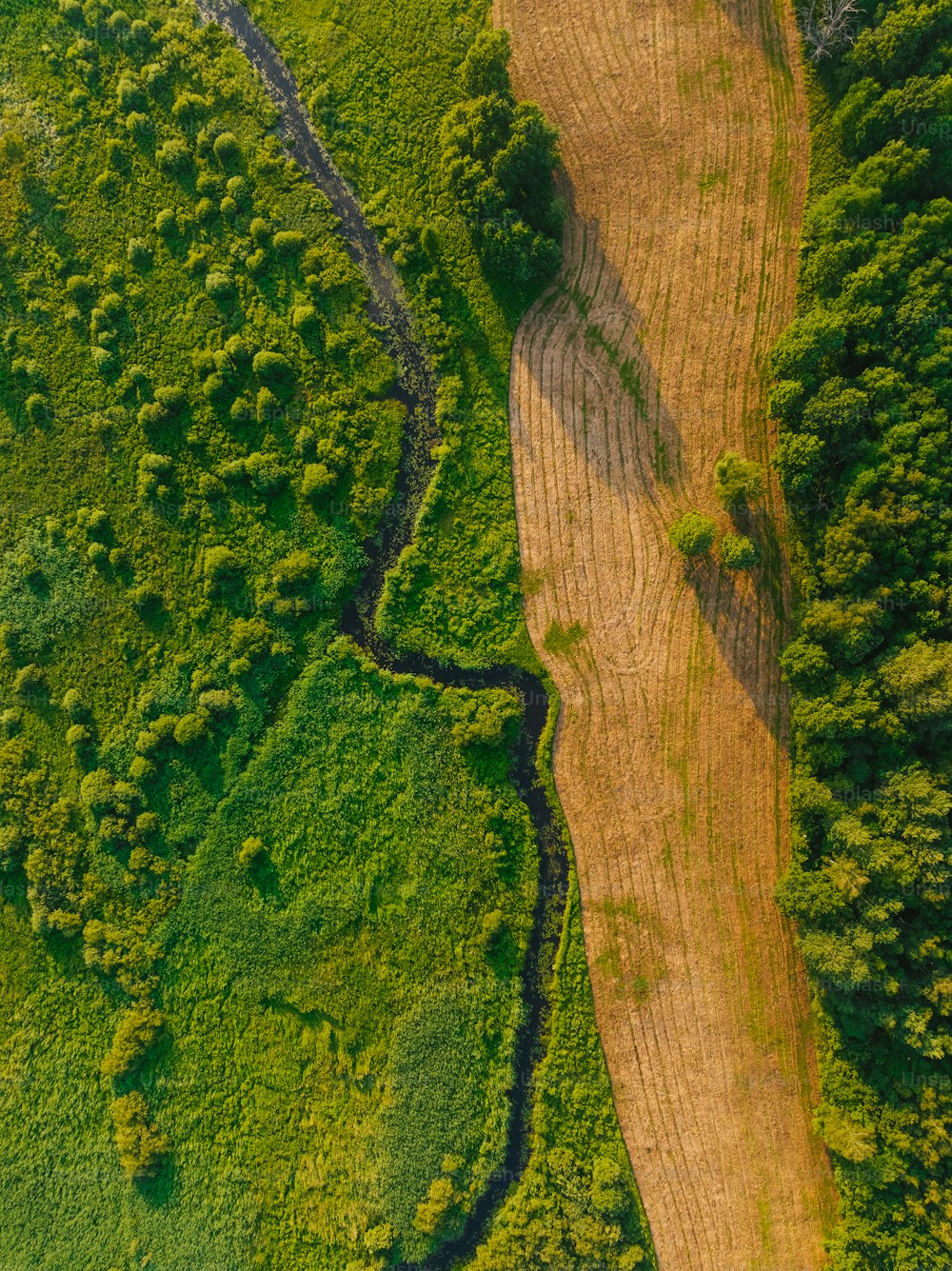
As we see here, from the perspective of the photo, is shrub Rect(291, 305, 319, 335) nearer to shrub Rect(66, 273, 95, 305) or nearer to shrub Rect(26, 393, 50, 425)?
shrub Rect(66, 273, 95, 305)

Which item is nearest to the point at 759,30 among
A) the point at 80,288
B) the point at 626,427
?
the point at 626,427

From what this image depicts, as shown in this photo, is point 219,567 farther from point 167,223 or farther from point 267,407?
point 167,223

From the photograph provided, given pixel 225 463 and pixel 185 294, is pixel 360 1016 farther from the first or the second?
pixel 185 294

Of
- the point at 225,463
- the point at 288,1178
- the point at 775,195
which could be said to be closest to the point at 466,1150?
the point at 288,1178

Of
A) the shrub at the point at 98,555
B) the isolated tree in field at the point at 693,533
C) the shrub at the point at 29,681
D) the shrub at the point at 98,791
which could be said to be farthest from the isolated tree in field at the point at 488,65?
the shrub at the point at 98,791

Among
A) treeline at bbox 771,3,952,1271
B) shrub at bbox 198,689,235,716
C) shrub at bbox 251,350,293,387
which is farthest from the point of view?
shrub at bbox 251,350,293,387

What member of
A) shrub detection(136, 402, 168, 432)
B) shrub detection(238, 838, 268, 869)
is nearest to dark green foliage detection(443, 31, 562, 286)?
shrub detection(136, 402, 168, 432)
